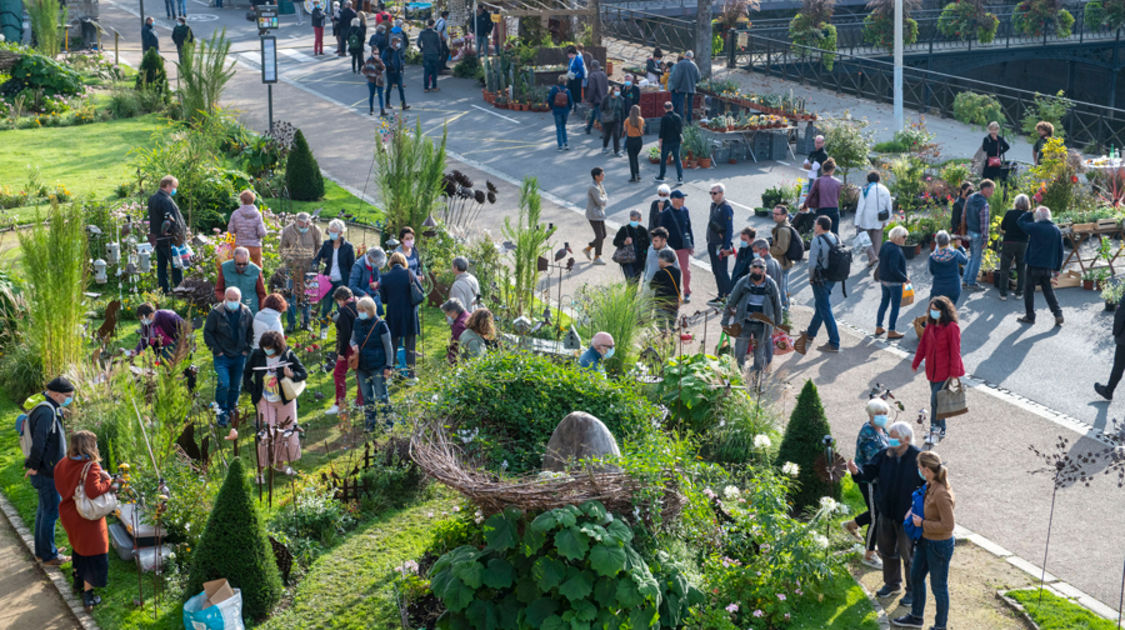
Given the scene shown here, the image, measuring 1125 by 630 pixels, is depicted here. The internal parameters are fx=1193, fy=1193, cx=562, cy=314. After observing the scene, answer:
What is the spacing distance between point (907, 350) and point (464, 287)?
5404mm

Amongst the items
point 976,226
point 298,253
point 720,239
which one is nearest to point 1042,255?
point 976,226

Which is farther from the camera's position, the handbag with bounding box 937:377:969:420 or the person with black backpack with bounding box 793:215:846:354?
the person with black backpack with bounding box 793:215:846:354

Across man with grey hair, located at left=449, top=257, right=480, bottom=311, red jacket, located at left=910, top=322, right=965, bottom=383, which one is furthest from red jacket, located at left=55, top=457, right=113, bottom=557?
red jacket, located at left=910, top=322, right=965, bottom=383

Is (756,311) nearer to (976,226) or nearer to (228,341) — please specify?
(976,226)

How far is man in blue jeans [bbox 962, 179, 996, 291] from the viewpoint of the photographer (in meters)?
15.9

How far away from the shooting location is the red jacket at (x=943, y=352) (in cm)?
1162

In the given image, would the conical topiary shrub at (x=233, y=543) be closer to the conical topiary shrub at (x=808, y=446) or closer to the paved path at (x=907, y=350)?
the conical topiary shrub at (x=808, y=446)

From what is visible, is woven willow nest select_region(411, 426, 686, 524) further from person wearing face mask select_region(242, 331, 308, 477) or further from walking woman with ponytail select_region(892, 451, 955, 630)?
person wearing face mask select_region(242, 331, 308, 477)

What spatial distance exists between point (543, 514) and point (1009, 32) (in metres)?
37.6

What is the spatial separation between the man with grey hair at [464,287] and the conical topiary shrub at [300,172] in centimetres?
745

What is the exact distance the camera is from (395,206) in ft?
Result: 55.2

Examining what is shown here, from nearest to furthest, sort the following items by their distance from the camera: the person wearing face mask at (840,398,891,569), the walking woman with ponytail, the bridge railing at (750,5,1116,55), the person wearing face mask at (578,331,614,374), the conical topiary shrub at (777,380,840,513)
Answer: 1. the walking woman with ponytail
2. the person wearing face mask at (840,398,891,569)
3. the conical topiary shrub at (777,380,840,513)
4. the person wearing face mask at (578,331,614,374)
5. the bridge railing at (750,5,1116,55)

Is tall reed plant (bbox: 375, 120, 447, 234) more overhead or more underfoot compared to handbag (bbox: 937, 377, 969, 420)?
more overhead

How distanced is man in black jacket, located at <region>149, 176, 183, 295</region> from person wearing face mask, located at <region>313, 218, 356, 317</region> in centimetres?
215
